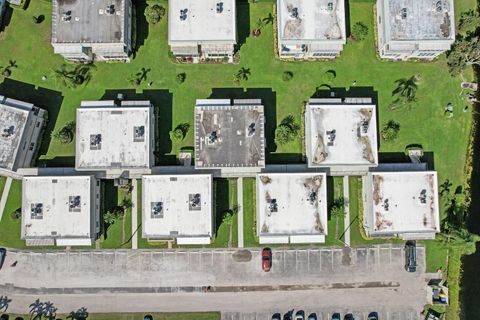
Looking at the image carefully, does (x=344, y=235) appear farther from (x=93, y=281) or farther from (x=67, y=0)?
(x=67, y=0)

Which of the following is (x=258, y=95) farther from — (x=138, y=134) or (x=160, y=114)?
(x=138, y=134)

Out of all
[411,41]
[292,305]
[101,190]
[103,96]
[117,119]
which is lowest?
[292,305]

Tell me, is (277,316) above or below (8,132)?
below

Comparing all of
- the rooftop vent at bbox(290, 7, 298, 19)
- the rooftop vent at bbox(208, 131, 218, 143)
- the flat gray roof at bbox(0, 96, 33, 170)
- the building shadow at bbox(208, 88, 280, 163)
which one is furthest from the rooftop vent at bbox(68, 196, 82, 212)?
the rooftop vent at bbox(290, 7, 298, 19)

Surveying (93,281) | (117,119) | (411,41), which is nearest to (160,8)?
(117,119)

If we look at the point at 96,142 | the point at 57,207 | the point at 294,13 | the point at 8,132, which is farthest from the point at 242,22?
the point at 57,207
